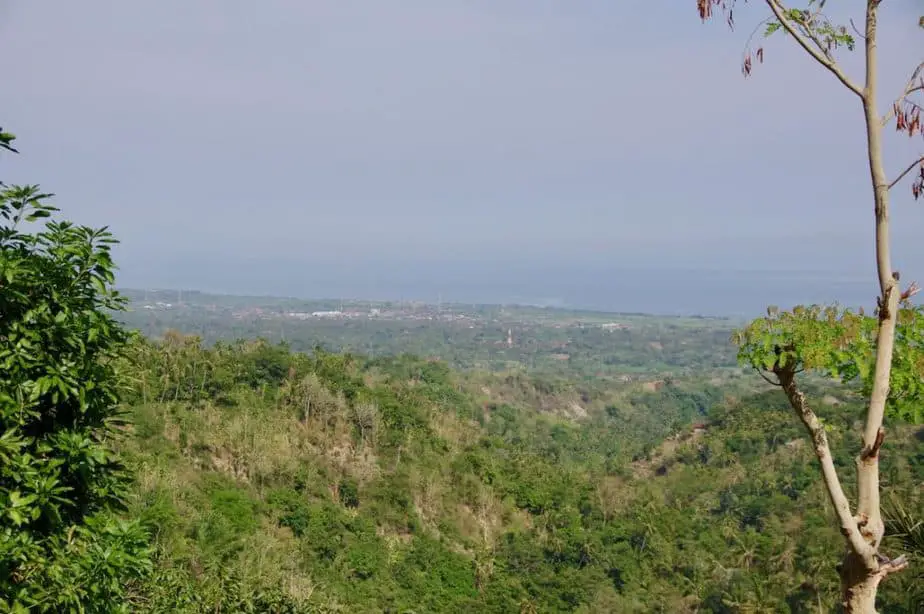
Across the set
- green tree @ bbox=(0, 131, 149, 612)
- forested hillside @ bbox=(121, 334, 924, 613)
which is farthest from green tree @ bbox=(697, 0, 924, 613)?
forested hillside @ bbox=(121, 334, 924, 613)

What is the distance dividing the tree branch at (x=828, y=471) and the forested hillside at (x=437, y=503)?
64.9 ft

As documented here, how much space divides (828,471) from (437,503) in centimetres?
3959

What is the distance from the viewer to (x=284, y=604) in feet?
50.4

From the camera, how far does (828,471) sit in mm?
2930

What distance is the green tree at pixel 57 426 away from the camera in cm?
290

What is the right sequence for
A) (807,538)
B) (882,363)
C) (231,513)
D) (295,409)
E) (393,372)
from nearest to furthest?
(882,363)
(231,513)
(807,538)
(295,409)
(393,372)

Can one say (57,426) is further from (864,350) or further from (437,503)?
(437,503)

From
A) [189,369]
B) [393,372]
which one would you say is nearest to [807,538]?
[189,369]

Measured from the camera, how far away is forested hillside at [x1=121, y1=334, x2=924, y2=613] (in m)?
29.0

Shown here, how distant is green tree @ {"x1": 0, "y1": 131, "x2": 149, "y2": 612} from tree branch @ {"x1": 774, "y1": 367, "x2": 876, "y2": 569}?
2950 millimetres

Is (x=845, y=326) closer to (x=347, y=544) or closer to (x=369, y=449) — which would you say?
(x=347, y=544)

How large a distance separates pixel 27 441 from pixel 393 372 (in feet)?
232

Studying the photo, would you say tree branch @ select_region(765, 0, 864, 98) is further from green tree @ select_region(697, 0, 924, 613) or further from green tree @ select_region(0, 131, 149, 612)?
green tree @ select_region(0, 131, 149, 612)

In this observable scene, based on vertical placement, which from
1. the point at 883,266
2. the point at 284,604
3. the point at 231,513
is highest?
the point at 883,266
